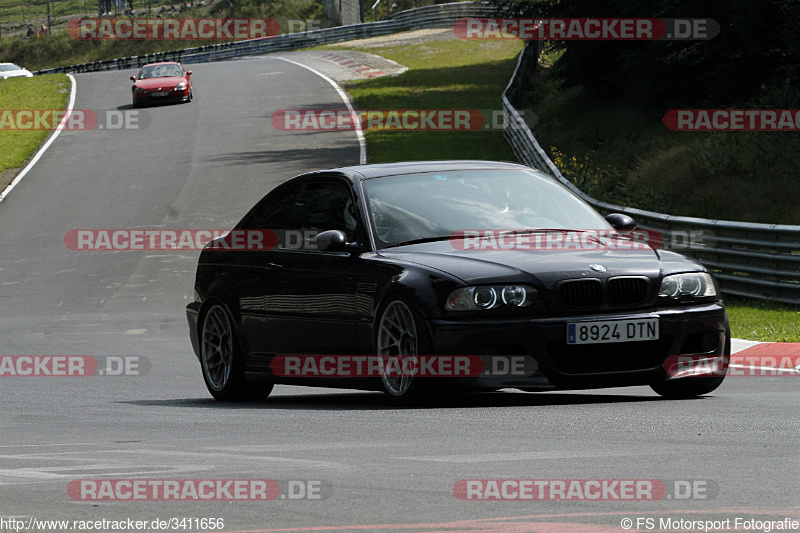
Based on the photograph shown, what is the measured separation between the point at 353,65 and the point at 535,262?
4984cm

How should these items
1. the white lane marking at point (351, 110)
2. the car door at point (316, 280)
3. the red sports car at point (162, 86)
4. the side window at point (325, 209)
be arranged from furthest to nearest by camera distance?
the red sports car at point (162, 86) → the white lane marking at point (351, 110) → the side window at point (325, 209) → the car door at point (316, 280)

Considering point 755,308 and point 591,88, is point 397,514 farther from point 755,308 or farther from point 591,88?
point 591,88

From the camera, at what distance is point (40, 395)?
11.3 m

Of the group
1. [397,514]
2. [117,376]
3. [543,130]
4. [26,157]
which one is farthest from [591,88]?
[397,514]

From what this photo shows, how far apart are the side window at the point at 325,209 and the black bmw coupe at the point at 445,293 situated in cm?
2

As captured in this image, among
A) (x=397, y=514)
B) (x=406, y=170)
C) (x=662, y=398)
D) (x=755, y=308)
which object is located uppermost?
(x=406, y=170)

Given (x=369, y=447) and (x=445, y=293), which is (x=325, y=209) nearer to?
(x=445, y=293)

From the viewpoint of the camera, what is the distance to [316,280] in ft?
30.3

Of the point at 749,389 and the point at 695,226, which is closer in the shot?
the point at 749,389

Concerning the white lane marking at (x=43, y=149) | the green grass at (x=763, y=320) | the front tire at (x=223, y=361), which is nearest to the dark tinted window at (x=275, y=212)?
the front tire at (x=223, y=361)

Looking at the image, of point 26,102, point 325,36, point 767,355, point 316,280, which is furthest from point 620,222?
point 325,36

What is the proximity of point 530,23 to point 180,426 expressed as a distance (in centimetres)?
2874

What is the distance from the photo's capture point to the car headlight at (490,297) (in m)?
8.02

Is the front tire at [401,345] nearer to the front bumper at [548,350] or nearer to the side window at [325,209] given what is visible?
the front bumper at [548,350]
